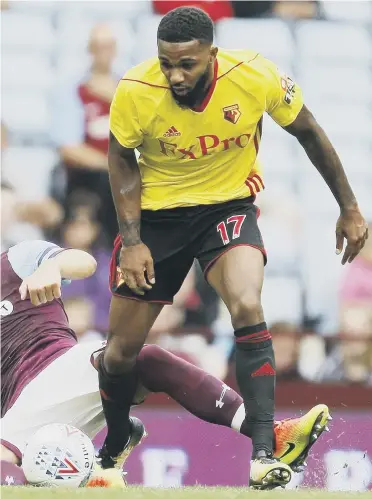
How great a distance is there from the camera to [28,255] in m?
6.39

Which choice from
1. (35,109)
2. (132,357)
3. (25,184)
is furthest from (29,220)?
(132,357)

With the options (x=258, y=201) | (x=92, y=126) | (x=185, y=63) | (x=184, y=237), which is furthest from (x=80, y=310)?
(x=185, y=63)

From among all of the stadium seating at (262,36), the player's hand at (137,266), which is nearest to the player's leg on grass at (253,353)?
the player's hand at (137,266)

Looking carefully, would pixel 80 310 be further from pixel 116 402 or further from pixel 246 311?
pixel 246 311

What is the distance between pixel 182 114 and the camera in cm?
522

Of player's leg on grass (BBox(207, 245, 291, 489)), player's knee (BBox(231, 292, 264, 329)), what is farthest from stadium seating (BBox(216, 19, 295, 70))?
player's knee (BBox(231, 292, 264, 329))

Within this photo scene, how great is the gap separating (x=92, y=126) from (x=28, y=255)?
3297 mm

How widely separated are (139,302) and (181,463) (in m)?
2.04

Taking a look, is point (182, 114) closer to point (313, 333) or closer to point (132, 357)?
point (132, 357)

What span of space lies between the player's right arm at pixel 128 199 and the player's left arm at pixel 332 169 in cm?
77

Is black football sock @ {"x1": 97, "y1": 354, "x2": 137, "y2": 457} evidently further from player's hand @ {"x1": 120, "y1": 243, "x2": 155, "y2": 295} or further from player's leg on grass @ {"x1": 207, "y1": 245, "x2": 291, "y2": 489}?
player's leg on grass @ {"x1": 207, "y1": 245, "x2": 291, "y2": 489}

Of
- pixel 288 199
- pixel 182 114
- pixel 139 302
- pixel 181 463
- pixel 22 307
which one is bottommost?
pixel 181 463

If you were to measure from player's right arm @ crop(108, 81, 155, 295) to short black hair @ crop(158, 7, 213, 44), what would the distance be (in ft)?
1.43

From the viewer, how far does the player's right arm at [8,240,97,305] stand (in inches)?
220
